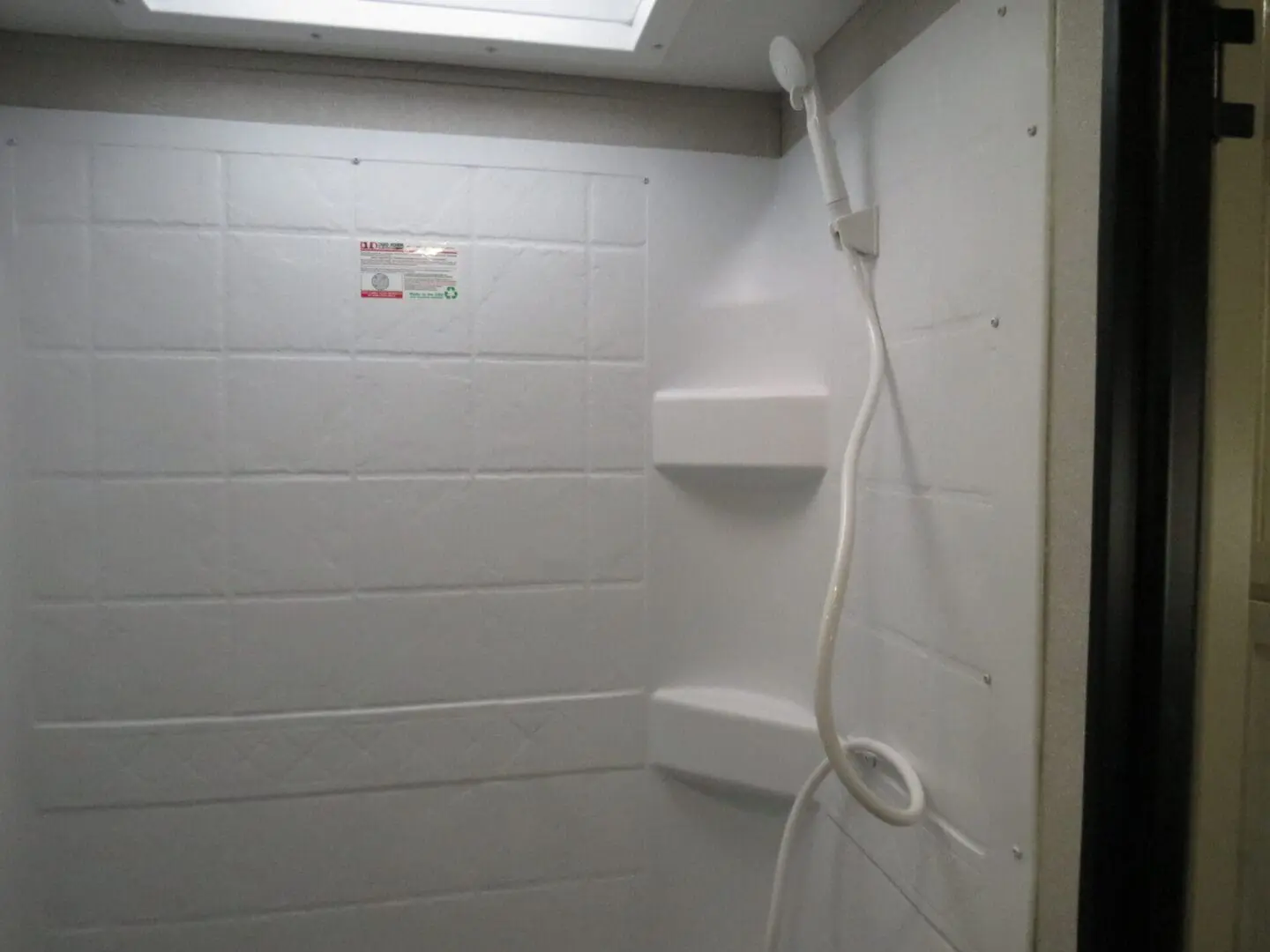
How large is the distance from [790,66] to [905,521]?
2.16 feet

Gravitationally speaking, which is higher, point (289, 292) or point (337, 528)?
point (289, 292)

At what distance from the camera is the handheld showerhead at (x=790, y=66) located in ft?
3.40

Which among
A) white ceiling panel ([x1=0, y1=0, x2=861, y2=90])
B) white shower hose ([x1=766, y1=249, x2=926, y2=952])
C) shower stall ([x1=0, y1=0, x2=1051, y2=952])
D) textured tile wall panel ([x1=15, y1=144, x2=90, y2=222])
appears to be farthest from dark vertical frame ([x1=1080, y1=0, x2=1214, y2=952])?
textured tile wall panel ([x1=15, y1=144, x2=90, y2=222])

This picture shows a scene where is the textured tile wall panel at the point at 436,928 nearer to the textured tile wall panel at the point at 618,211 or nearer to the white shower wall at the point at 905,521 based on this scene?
the white shower wall at the point at 905,521

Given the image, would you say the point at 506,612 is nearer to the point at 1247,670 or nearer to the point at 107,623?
the point at 107,623

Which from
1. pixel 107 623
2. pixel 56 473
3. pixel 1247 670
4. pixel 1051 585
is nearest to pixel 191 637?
pixel 107 623

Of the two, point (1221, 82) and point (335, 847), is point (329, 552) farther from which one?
point (1221, 82)

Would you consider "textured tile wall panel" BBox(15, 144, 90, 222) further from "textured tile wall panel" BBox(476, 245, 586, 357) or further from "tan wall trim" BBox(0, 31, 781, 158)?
"textured tile wall panel" BBox(476, 245, 586, 357)

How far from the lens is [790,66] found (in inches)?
41.1

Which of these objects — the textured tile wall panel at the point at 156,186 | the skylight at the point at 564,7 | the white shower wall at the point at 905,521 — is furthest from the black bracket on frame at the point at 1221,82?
the textured tile wall panel at the point at 156,186

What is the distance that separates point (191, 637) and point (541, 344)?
0.79m

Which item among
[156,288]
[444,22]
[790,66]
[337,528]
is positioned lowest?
[337,528]

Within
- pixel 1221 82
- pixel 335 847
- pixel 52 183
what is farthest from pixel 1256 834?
pixel 52 183

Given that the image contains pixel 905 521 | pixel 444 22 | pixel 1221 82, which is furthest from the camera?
pixel 444 22
